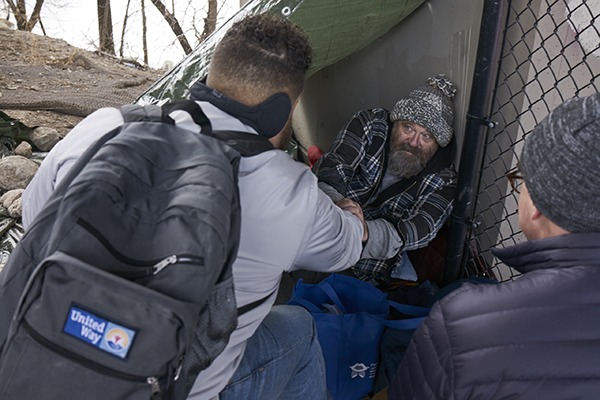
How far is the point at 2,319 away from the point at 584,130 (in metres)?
1.18

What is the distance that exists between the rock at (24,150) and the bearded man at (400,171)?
2497 millimetres

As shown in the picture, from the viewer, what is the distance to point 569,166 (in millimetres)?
1041

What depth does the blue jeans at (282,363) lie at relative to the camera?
1.69 metres

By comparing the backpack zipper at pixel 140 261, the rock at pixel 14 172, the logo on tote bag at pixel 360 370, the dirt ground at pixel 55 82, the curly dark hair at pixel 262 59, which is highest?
the curly dark hair at pixel 262 59

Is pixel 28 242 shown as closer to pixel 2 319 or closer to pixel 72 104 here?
pixel 2 319

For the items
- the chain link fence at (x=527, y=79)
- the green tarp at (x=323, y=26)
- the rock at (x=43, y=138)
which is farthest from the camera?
the rock at (x=43, y=138)

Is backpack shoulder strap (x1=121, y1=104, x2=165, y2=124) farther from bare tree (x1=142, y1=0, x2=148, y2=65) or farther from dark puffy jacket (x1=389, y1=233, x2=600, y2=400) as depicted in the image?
bare tree (x1=142, y1=0, x2=148, y2=65)

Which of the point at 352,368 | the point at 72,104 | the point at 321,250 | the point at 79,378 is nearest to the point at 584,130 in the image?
the point at 321,250

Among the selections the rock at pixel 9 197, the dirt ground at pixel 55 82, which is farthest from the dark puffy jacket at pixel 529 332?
the dirt ground at pixel 55 82

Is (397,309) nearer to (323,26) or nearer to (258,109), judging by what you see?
(258,109)

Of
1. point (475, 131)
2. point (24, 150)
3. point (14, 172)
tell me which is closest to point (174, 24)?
point (24, 150)

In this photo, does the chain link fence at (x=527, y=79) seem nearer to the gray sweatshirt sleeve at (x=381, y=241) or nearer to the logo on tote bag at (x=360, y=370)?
the gray sweatshirt sleeve at (x=381, y=241)

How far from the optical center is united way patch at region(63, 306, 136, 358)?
96 cm

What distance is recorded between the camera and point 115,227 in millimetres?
1047
